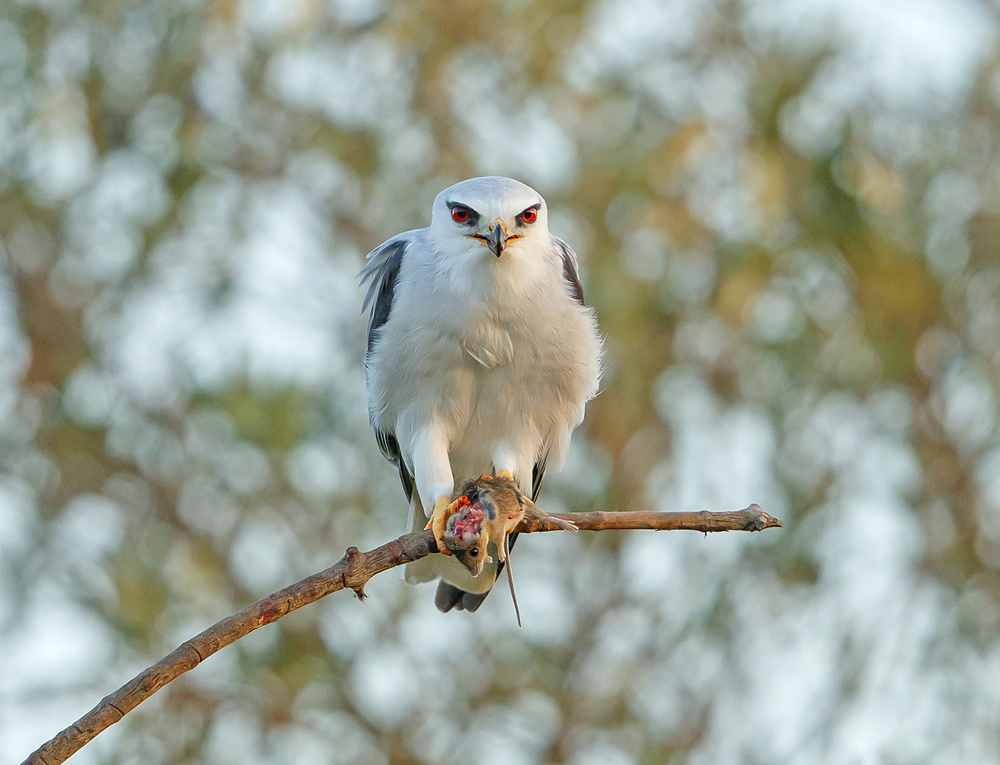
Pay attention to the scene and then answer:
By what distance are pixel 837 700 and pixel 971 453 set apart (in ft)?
7.65

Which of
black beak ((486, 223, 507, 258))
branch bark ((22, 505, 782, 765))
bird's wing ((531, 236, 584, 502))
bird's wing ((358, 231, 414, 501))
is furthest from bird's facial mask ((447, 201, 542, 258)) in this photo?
branch bark ((22, 505, 782, 765))

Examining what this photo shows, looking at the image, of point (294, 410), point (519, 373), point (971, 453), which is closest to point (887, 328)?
point (971, 453)

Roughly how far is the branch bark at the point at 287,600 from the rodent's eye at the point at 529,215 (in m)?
1.40

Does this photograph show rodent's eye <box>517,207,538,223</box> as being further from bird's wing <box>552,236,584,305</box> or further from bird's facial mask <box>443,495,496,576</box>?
bird's facial mask <box>443,495,496,576</box>

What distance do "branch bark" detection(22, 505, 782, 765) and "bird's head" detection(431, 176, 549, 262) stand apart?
1.22 m

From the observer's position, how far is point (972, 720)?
28.4 ft

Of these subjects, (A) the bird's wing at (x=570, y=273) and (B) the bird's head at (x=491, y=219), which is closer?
(B) the bird's head at (x=491, y=219)

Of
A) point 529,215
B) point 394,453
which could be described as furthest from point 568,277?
point 394,453

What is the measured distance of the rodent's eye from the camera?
3.96 m

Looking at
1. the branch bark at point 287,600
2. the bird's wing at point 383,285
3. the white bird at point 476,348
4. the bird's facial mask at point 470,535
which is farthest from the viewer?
the bird's wing at point 383,285

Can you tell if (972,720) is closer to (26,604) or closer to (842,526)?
(842,526)

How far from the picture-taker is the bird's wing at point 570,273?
4.23 meters

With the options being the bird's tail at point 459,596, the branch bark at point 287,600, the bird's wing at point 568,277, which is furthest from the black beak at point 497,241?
the bird's tail at point 459,596

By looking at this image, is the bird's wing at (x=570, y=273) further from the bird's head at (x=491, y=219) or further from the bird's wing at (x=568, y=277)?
the bird's head at (x=491, y=219)
